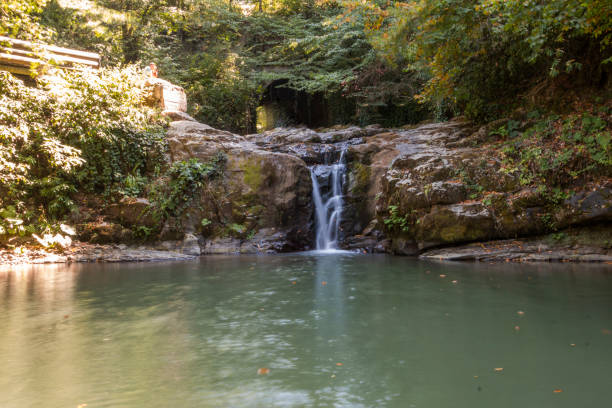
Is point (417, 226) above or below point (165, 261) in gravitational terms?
above

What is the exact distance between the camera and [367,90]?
62.0 feet

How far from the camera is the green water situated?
99.3 inches

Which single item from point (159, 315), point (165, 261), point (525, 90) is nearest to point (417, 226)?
point (525, 90)

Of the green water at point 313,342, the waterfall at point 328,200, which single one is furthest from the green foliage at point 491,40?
the green water at point 313,342

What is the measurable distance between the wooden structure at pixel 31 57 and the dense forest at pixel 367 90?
433 mm

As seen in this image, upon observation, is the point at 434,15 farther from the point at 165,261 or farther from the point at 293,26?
the point at 293,26

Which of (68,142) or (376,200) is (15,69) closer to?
(68,142)

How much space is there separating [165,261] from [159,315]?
5766mm

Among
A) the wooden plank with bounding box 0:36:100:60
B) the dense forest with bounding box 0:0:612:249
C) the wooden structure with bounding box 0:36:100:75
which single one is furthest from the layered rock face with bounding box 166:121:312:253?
the wooden plank with bounding box 0:36:100:60

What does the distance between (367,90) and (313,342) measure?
664 inches

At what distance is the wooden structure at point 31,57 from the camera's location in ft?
35.1

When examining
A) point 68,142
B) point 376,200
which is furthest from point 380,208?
point 68,142

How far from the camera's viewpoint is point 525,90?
11.6 m

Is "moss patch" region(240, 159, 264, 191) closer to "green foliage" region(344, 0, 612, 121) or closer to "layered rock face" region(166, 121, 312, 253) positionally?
"layered rock face" region(166, 121, 312, 253)
